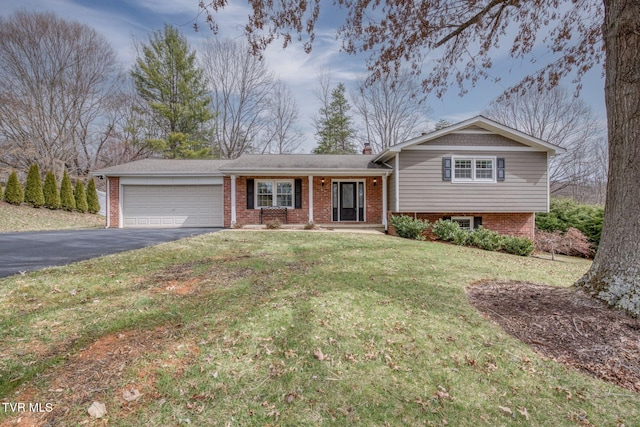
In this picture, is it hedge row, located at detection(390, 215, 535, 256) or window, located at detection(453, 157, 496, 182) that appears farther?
window, located at detection(453, 157, 496, 182)

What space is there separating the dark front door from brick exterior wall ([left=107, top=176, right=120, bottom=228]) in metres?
9.91

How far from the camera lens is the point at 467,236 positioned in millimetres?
10695

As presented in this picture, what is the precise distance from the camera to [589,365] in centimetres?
267

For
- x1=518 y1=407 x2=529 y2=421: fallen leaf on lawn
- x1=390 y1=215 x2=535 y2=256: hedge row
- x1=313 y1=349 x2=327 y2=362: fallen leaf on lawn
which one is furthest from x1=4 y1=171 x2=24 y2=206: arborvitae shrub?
x1=518 y1=407 x2=529 y2=421: fallen leaf on lawn

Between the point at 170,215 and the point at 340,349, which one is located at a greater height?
the point at 170,215

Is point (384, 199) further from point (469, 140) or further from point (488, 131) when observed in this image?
point (488, 131)

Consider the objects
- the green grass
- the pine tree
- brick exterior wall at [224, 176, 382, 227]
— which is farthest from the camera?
the pine tree

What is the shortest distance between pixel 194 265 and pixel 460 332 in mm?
4349

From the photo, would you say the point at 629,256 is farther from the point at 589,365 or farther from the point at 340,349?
the point at 340,349

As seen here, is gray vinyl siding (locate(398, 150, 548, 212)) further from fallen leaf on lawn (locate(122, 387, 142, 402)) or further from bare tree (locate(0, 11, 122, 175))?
bare tree (locate(0, 11, 122, 175))

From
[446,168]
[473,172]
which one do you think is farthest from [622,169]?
[473,172]

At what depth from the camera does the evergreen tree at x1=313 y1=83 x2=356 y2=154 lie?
26.4 metres

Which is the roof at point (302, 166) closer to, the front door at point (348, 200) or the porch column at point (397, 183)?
the porch column at point (397, 183)

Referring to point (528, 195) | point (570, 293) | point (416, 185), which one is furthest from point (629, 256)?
point (528, 195)
